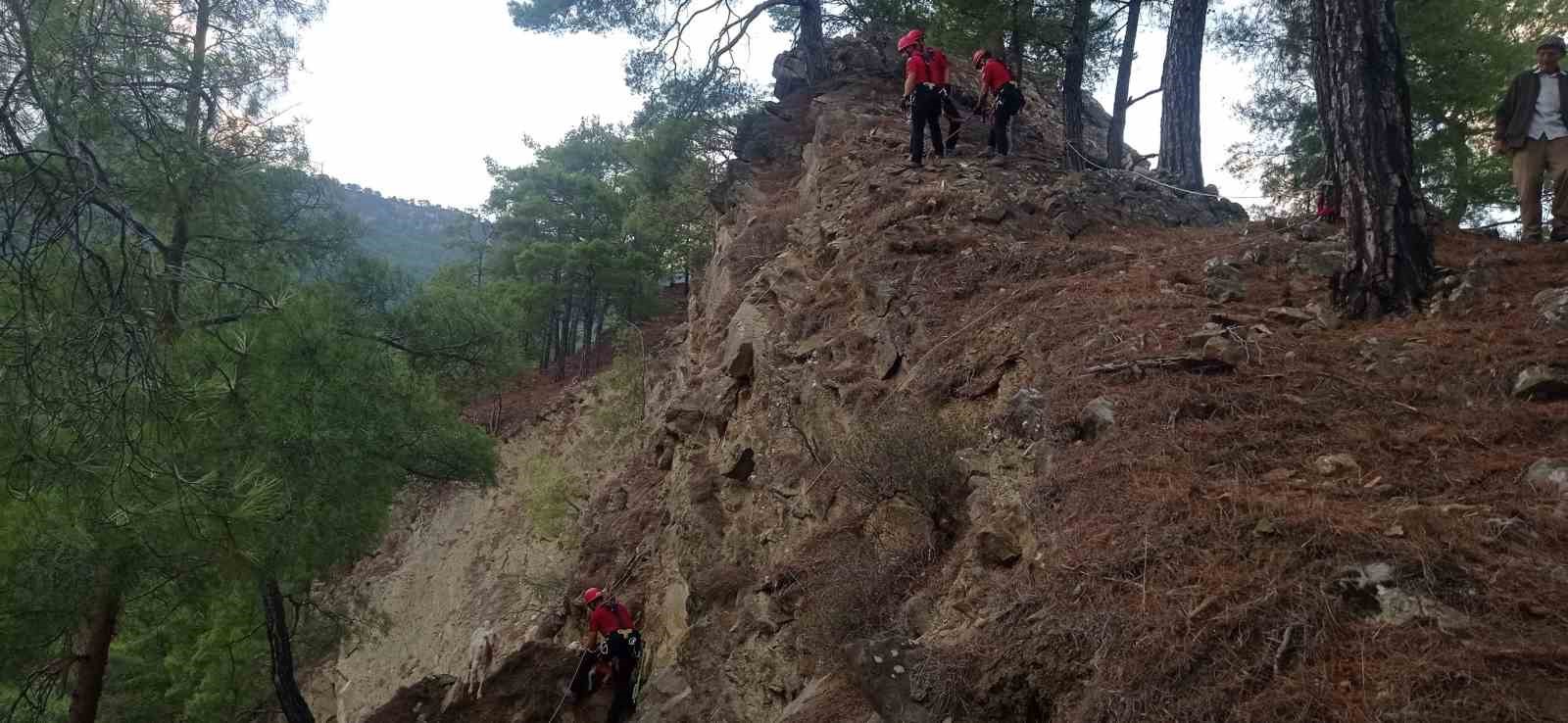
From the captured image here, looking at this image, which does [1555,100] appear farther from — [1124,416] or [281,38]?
[281,38]

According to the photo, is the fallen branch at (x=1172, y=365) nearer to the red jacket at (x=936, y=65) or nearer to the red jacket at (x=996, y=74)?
the red jacket at (x=936, y=65)

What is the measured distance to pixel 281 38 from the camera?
23.2 ft

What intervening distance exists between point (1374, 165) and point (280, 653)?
1266cm

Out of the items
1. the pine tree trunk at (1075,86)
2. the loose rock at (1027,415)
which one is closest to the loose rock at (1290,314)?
the loose rock at (1027,415)

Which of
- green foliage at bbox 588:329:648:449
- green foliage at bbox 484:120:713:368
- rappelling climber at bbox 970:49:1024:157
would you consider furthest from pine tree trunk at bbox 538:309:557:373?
rappelling climber at bbox 970:49:1024:157

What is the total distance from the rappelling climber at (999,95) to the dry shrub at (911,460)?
5.57m

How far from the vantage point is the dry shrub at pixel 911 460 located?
218 inches

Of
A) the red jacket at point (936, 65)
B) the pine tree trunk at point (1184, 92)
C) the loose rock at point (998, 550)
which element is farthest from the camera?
the pine tree trunk at point (1184, 92)

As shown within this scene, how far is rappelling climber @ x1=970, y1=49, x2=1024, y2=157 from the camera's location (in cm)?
1021

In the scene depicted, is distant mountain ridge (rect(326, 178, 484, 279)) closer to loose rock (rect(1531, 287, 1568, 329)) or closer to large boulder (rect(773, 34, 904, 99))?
large boulder (rect(773, 34, 904, 99))

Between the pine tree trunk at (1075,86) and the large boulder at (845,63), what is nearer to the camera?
the pine tree trunk at (1075,86)

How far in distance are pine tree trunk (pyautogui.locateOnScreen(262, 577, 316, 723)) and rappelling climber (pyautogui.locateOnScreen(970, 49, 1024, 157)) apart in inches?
410

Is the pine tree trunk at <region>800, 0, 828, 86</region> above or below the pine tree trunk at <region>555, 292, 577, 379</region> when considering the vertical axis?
above

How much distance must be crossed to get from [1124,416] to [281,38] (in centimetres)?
695
